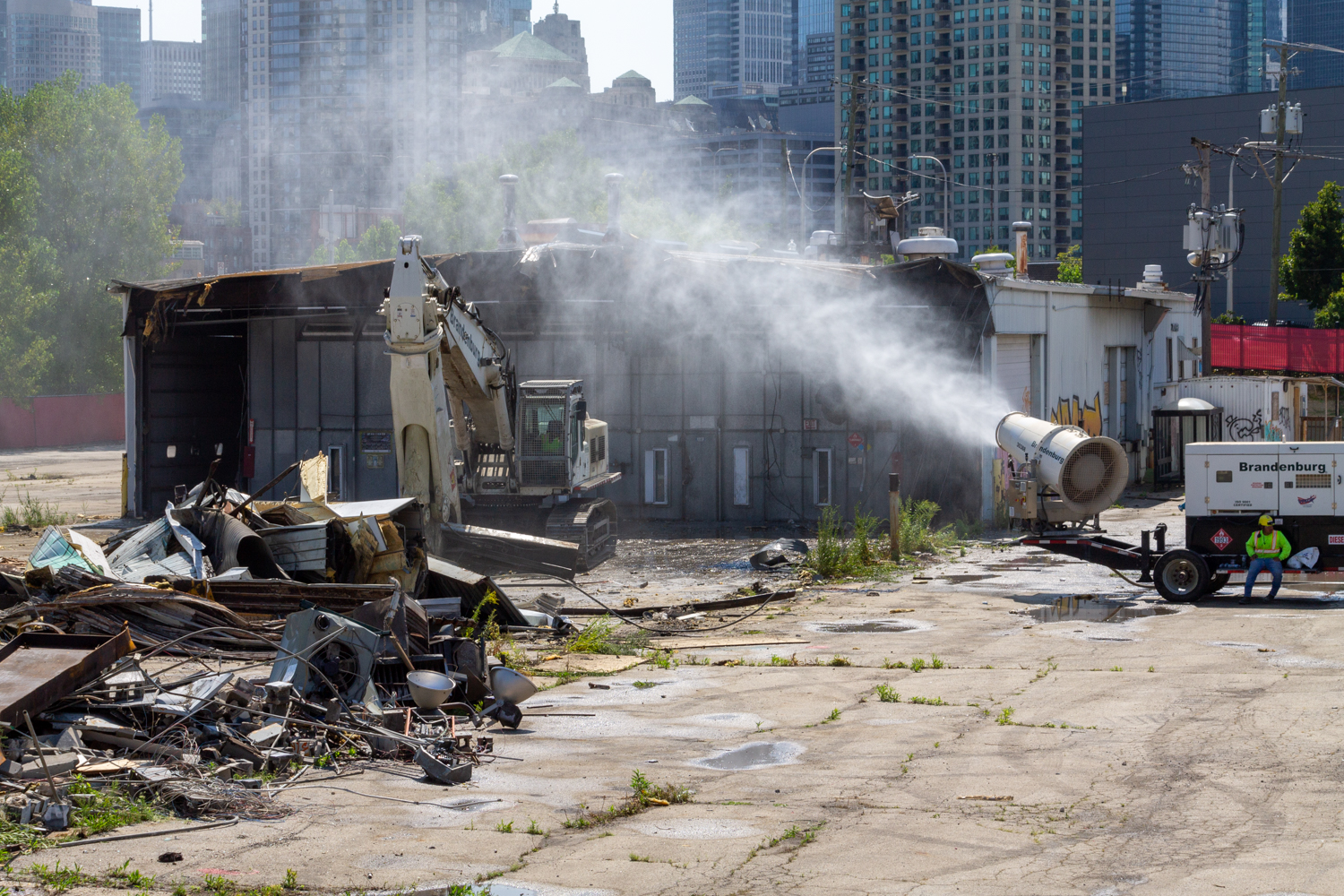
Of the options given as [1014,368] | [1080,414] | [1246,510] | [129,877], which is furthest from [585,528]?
[1080,414]

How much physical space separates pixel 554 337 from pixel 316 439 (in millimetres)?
5994

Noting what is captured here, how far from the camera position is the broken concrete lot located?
8.07m

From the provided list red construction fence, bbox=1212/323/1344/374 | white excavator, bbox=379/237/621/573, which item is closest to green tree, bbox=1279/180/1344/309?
red construction fence, bbox=1212/323/1344/374

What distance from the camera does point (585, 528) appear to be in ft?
77.9

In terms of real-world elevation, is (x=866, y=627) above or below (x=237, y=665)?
below

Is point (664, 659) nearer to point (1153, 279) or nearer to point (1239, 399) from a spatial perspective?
point (1239, 399)

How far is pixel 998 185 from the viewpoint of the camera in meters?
170

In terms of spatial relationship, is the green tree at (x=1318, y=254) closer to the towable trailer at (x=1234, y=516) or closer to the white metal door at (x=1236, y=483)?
the towable trailer at (x=1234, y=516)

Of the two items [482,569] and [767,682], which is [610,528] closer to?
[482,569]

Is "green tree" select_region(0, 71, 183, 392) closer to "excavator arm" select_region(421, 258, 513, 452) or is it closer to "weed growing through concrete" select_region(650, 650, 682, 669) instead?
"excavator arm" select_region(421, 258, 513, 452)

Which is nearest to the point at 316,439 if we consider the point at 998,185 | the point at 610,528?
the point at 610,528

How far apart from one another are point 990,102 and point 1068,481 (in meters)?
159

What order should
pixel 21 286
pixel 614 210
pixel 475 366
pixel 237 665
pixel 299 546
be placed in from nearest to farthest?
pixel 237 665 < pixel 299 546 < pixel 475 366 < pixel 614 210 < pixel 21 286


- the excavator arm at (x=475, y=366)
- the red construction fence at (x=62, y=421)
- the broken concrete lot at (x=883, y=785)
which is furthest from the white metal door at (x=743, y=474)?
the red construction fence at (x=62, y=421)
